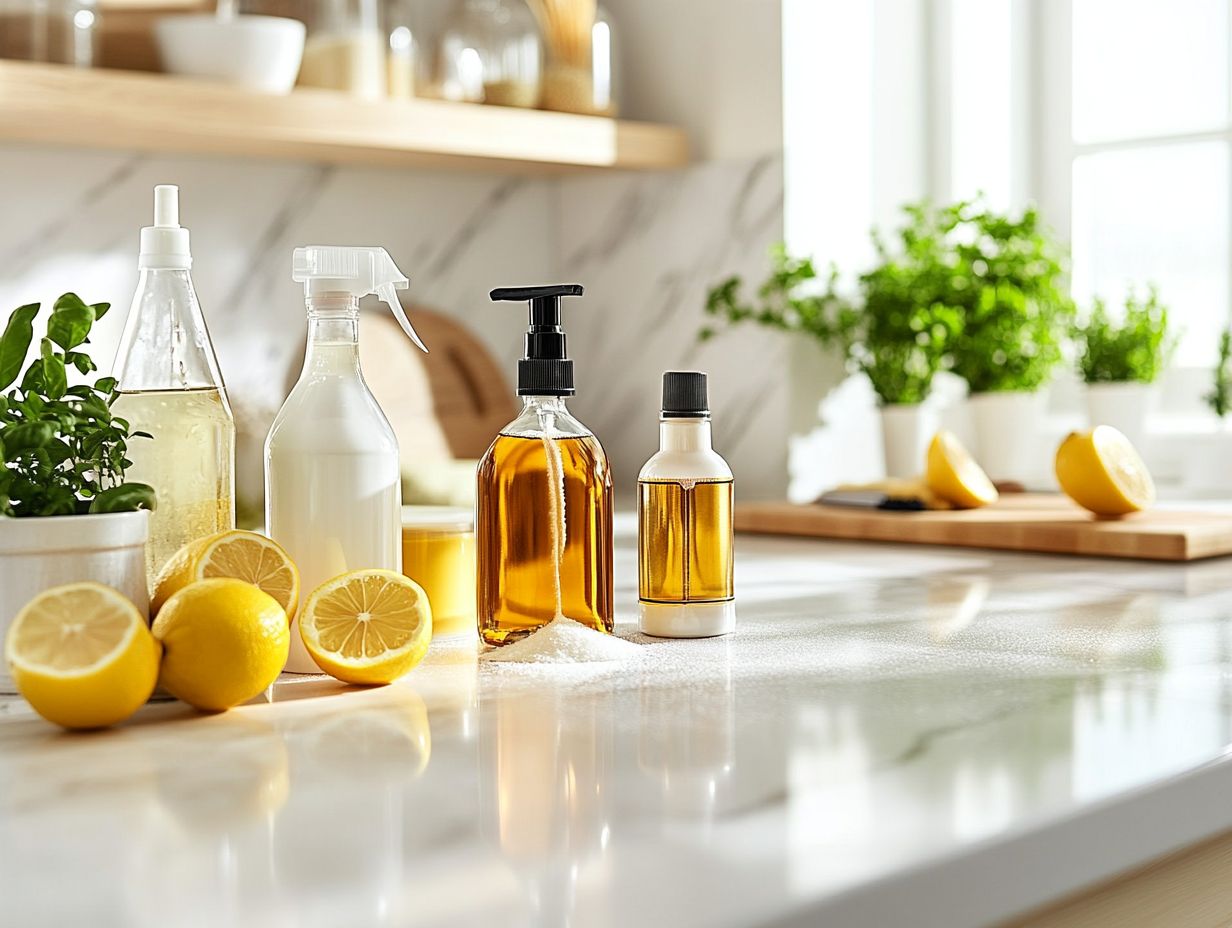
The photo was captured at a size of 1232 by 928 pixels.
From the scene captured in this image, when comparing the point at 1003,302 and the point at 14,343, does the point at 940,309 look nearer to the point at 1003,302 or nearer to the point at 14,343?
the point at 1003,302

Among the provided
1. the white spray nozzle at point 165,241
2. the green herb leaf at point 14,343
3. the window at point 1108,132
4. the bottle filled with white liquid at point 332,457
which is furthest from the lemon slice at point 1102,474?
the green herb leaf at point 14,343

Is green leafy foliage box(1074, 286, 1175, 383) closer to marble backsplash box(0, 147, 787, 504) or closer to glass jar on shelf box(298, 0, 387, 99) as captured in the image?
marble backsplash box(0, 147, 787, 504)

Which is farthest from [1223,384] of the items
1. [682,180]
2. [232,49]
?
[232,49]

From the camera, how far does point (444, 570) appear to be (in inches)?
38.7

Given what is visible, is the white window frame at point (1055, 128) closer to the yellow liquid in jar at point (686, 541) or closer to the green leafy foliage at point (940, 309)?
the green leafy foliage at point (940, 309)

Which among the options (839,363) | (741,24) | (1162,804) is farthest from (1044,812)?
(741,24)

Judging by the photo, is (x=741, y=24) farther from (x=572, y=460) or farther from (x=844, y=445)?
(x=572, y=460)

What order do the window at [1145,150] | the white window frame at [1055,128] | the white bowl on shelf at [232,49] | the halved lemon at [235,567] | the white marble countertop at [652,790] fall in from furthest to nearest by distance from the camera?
the white window frame at [1055,128] → the window at [1145,150] → the white bowl on shelf at [232,49] → the halved lemon at [235,567] → the white marble countertop at [652,790]

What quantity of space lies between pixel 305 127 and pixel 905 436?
0.89 meters

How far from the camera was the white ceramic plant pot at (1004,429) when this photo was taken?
80.9 inches

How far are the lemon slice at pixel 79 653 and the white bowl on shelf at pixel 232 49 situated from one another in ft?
3.87

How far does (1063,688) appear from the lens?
0.81 metres

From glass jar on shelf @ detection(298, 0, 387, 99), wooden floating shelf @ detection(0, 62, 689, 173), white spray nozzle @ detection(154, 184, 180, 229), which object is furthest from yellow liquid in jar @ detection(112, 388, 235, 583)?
glass jar on shelf @ detection(298, 0, 387, 99)

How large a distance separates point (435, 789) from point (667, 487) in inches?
14.9
